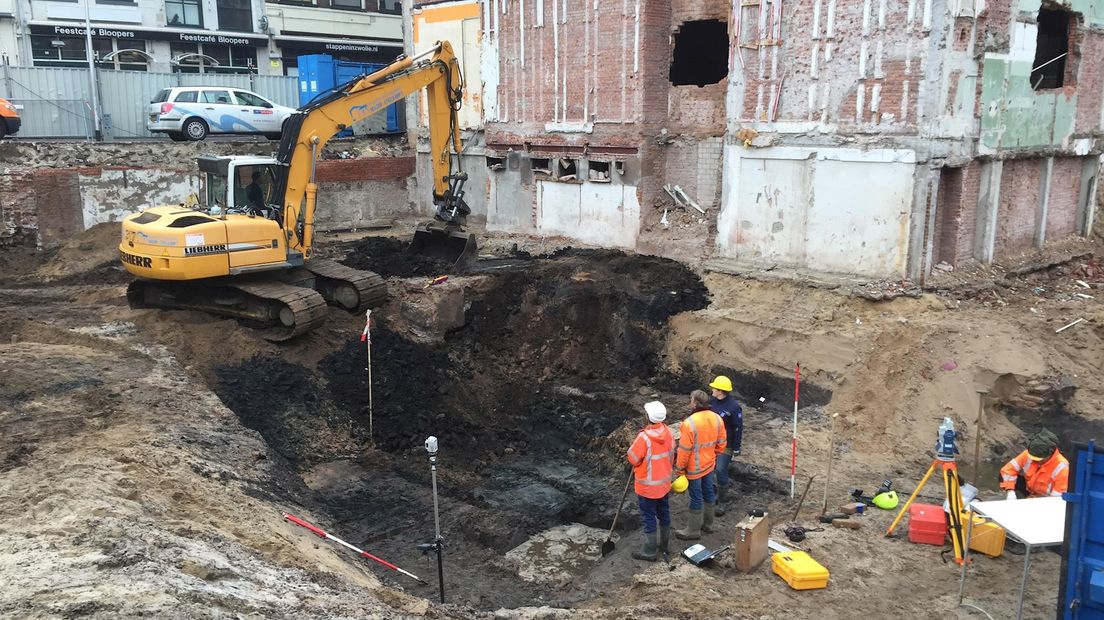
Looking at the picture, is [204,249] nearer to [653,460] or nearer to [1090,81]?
[653,460]

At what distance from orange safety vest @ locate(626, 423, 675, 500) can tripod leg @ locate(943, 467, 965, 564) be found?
2.52 meters

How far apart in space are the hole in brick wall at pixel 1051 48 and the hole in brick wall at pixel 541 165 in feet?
32.0

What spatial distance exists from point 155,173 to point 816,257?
49.3ft

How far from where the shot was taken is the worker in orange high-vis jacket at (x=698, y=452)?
849cm

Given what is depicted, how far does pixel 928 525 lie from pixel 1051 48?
12147 millimetres

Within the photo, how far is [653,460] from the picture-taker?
8.17 m

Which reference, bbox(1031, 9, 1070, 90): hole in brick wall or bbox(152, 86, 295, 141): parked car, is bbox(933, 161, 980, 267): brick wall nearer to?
bbox(1031, 9, 1070, 90): hole in brick wall

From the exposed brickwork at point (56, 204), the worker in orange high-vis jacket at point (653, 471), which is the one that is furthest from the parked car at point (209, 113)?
the worker in orange high-vis jacket at point (653, 471)

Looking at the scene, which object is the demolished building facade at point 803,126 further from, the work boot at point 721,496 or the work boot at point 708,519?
the work boot at point 708,519

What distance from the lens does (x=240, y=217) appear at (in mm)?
12953

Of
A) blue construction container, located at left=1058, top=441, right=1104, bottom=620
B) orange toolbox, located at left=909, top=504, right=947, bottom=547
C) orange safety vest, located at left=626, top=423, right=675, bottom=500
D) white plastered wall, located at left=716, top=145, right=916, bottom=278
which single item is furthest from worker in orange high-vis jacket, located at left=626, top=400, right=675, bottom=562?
white plastered wall, located at left=716, top=145, right=916, bottom=278

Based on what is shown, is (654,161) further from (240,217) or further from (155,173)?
(155,173)

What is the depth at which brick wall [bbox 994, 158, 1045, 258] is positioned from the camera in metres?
14.9

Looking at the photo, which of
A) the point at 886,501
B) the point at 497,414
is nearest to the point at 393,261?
the point at 497,414
